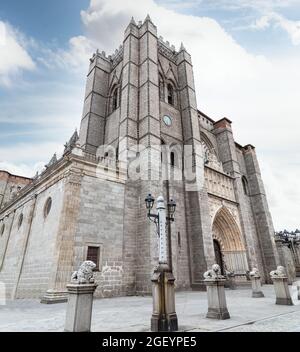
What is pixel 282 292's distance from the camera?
268 inches

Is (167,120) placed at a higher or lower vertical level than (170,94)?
lower

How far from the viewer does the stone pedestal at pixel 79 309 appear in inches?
136

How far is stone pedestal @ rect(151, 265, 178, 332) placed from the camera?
401 cm

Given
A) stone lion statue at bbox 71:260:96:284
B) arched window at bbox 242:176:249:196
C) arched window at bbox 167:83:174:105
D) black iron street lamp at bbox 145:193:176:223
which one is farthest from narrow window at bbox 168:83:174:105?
stone lion statue at bbox 71:260:96:284

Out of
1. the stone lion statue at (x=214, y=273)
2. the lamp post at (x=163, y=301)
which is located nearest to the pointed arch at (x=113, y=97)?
the stone lion statue at (x=214, y=273)

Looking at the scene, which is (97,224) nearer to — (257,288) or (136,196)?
(136,196)

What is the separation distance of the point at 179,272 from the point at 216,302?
804 centimetres

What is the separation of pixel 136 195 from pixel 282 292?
26.4 feet

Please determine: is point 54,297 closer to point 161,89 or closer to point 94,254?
point 94,254

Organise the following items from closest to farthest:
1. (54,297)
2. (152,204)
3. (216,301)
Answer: (216,301) → (152,204) → (54,297)

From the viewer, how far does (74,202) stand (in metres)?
10.4

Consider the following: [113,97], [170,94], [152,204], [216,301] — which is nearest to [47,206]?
[152,204]

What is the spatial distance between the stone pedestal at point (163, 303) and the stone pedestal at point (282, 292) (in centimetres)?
438

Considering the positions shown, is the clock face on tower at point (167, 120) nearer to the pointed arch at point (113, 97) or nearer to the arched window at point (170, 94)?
the arched window at point (170, 94)
